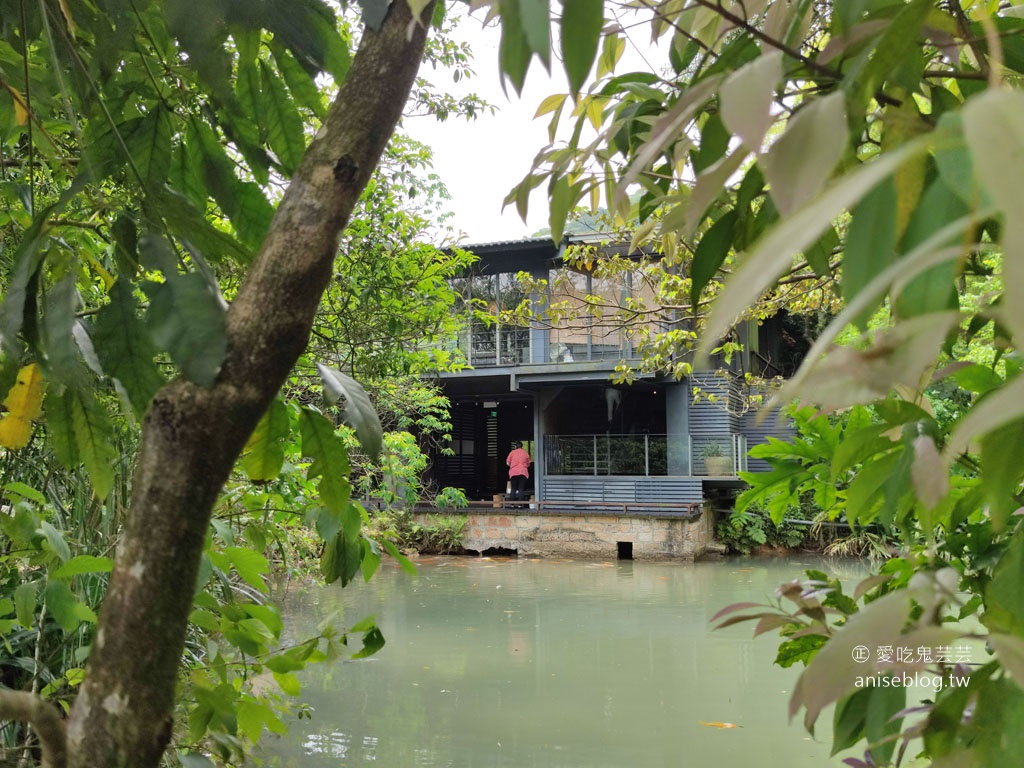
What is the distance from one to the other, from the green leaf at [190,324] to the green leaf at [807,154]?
368mm

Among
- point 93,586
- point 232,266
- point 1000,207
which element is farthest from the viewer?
point 232,266

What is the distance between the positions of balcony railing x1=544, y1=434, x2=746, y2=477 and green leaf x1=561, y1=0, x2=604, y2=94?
→ 37.6ft

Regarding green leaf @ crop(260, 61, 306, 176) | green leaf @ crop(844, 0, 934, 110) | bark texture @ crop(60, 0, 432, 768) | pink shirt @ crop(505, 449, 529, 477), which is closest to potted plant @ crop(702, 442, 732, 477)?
pink shirt @ crop(505, 449, 529, 477)

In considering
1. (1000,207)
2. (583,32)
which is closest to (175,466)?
(583,32)

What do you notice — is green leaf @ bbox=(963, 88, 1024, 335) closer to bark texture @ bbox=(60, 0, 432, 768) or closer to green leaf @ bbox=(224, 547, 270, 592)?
bark texture @ bbox=(60, 0, 432, 768)

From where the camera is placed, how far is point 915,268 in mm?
195

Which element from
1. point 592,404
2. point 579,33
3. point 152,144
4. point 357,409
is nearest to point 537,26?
point 579,33

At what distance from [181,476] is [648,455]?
37.6 ft

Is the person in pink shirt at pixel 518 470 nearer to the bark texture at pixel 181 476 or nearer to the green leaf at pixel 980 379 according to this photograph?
the green leaf at pixel 980 379

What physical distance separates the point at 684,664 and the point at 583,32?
17.4 feet

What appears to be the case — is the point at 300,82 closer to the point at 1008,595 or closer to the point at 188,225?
the point at 188,225

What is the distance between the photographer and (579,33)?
0.34 m

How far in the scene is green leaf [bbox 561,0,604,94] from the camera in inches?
13.4

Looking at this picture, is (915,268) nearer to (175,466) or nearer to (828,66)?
(828,66)
